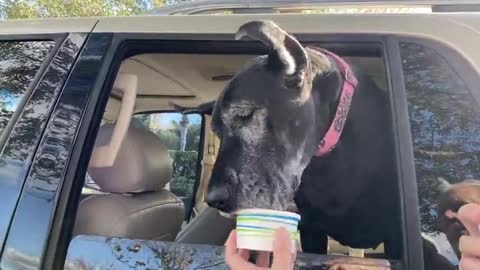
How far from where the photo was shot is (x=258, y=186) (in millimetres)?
1919

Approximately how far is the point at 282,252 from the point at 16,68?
1.37 metres

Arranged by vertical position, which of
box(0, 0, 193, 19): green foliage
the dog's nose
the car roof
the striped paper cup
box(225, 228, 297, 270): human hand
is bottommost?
box(225, 228, 297, 270): human hand

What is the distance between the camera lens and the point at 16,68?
7.47 ft

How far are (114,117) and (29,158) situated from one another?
0.52 m

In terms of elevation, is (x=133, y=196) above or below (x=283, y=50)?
below

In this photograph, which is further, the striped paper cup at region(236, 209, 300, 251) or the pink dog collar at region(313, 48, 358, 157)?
the pink dog collar at region(313, 48, 358, 157)

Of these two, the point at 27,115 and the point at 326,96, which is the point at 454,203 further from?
the point at 27,115

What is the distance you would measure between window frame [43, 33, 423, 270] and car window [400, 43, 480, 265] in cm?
3

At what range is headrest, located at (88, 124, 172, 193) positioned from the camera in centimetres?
230

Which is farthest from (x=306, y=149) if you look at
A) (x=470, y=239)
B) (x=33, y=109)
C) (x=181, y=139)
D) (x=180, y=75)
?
(x=181, y=139)

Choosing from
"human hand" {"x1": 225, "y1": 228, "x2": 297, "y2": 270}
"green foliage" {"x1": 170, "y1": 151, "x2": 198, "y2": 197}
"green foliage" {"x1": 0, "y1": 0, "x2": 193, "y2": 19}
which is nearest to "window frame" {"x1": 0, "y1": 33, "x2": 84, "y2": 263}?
"human hand" {"x1": 225, "y1": 228, "x2": 297, "y2": 270}

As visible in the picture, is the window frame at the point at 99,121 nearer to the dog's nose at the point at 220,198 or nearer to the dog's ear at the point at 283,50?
the dog's ear at the point at 283,50

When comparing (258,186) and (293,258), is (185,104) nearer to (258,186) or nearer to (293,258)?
(258,186)

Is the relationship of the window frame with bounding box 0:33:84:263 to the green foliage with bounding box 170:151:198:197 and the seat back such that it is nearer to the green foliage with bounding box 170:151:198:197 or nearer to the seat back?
the seat back
